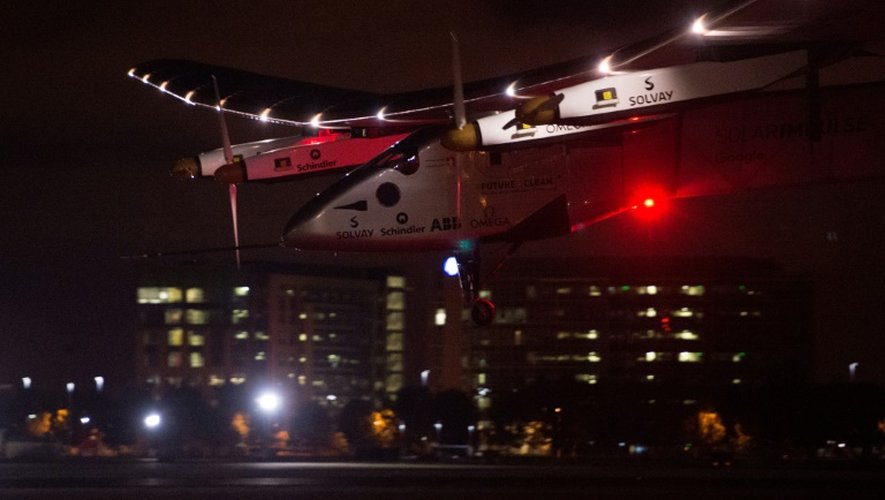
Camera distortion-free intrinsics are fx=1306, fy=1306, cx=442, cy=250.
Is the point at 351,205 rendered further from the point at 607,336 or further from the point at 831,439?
the point at 607,336

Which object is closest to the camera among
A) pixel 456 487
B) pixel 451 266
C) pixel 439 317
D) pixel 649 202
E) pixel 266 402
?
pixel 649 202

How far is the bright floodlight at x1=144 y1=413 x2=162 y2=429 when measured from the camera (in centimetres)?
10825

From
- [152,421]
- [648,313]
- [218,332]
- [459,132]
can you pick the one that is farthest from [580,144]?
[218,332]

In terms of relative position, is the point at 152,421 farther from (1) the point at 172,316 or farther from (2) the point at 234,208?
(2) the point at 234,208

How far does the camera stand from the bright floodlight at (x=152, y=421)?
108250mm

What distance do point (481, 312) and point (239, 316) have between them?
16036cm

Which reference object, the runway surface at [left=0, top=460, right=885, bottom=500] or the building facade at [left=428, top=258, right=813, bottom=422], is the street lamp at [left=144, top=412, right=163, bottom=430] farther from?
the runway surface at [left=0, top=460, right=885, bottom=500]

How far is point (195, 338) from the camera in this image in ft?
570

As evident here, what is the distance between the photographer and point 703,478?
31.8 m

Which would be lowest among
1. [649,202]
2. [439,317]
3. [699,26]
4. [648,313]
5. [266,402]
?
[649,202]

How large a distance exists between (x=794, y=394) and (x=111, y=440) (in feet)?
189

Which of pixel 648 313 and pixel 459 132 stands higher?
pixel 648 313

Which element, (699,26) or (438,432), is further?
(438,432)

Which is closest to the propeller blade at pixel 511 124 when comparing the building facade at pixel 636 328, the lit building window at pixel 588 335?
the building facade at pixel 636 328
